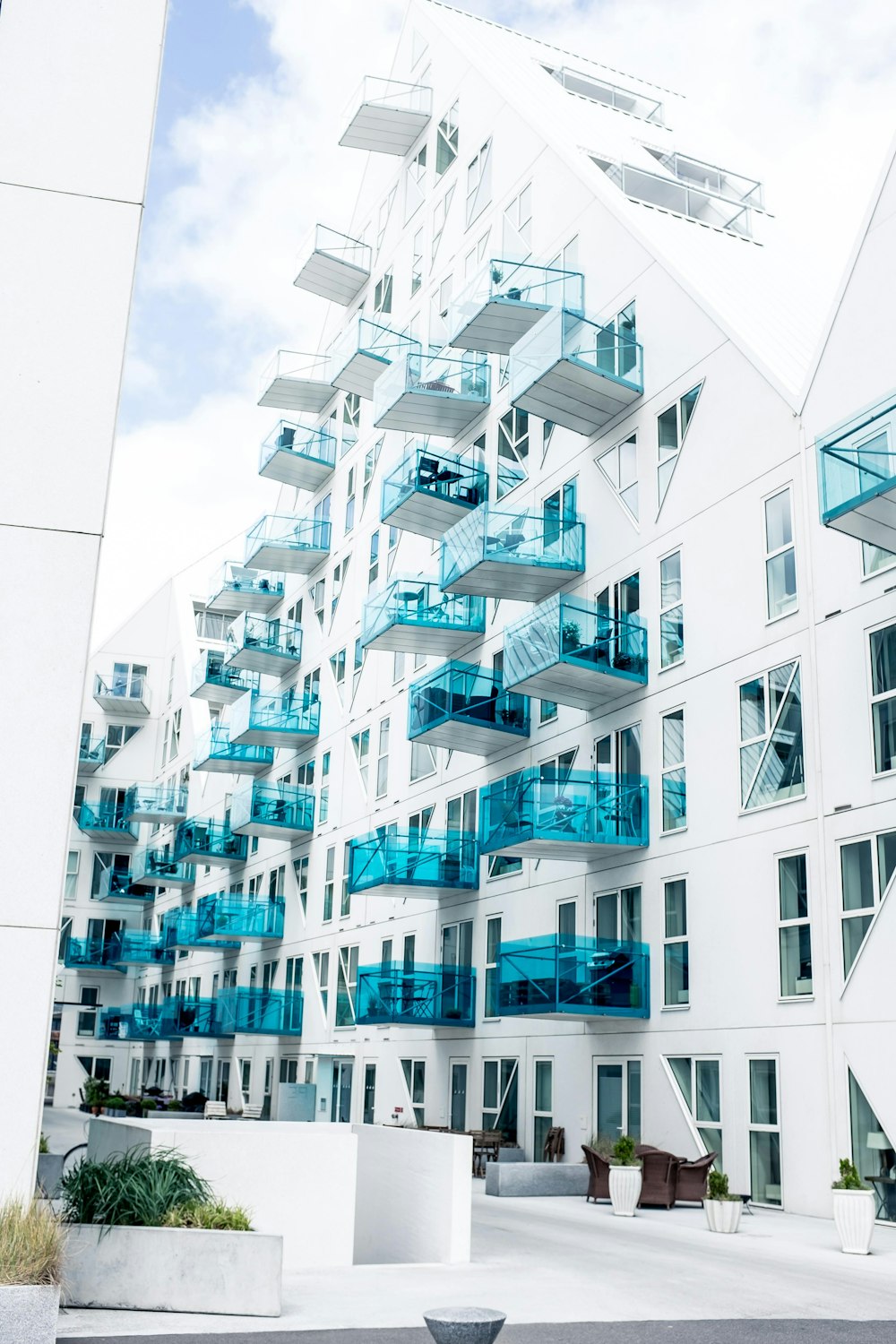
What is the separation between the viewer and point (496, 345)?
96.9 ft

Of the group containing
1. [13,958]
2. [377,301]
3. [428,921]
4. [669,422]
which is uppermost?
[377,301]

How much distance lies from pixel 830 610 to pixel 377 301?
24.8 meters

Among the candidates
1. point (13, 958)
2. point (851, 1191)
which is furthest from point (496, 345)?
point (13, 958)

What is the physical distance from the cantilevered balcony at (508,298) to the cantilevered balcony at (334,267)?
13.8 metres

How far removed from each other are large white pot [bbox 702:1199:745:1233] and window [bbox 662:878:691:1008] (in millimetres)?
5701

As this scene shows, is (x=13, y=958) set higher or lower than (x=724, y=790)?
lower

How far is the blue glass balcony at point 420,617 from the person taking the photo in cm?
2991

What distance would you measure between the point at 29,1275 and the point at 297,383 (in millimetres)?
38093

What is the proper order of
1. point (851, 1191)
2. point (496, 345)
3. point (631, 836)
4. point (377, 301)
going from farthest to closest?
point (377, 301) → point (496, 345) → point (631, 836) → point (851, 1191)

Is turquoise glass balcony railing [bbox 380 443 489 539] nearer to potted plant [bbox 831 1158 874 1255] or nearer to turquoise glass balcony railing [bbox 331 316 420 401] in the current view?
turquoise glass balcony railing [bbox 331 316 420 401]

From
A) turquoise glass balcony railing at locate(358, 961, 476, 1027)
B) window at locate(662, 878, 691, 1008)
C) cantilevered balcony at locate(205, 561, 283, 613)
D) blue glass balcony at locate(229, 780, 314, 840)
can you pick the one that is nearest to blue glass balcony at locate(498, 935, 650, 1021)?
window at locate(662, 878, 691, 1008)

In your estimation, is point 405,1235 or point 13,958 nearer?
point 13,958

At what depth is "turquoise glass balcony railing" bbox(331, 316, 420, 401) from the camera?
36875 mm

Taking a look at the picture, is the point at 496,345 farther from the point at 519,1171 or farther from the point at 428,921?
the point at 519,1171
